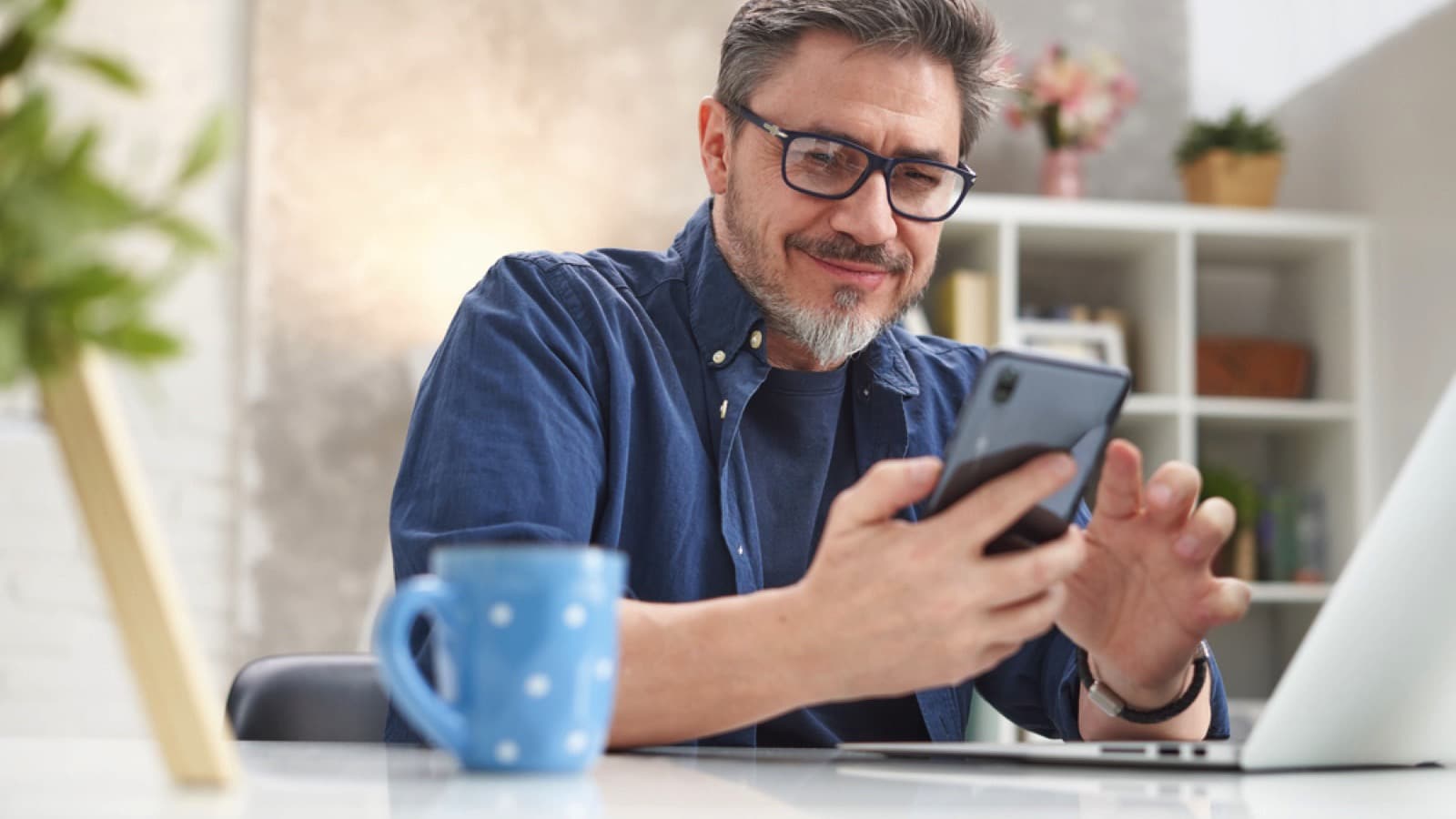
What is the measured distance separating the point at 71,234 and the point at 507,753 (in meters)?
0.29

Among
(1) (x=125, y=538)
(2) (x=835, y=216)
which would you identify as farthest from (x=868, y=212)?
(1) (x=125, y=538)

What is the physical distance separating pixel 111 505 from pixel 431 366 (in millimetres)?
879

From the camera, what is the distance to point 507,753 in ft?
2.07

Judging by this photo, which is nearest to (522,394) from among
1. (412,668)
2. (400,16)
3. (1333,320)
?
(412,668)

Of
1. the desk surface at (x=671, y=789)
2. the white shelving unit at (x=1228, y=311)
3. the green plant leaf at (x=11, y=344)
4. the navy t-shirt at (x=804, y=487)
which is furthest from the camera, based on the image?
the white shelving unit at (x=1228, y=311)

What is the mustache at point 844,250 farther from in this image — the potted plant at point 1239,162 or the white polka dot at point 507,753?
the potted plant at point 1239,162

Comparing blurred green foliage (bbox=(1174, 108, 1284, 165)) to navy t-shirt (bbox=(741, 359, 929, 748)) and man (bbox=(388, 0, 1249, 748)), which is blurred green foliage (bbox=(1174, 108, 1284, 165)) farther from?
navy t-shirt (bbox=(741, 359, 929, 748))

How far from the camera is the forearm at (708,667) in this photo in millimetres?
865

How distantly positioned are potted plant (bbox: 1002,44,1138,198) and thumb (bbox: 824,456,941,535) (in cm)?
298

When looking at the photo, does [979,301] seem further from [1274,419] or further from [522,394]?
[522,394]

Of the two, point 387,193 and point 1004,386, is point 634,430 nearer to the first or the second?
point 1004,386

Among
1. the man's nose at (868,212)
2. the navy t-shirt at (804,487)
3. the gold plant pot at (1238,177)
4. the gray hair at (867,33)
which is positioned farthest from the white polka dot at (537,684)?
the gold plant pot at (1238,177)

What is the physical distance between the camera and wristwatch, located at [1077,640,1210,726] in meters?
1.10

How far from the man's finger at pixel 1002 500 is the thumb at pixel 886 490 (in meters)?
0.03
